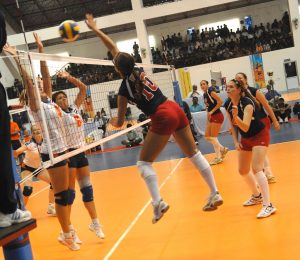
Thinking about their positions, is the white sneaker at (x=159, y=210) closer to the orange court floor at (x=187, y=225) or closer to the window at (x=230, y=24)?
the orange court floor at (x=187, y=225)

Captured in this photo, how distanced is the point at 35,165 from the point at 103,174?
317 cm

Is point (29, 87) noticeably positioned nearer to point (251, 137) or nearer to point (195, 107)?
point (251, 137)

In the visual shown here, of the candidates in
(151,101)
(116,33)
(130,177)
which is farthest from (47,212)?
(116,33)

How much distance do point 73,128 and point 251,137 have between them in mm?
2221

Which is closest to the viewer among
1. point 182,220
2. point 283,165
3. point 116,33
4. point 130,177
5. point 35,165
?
point 182,220

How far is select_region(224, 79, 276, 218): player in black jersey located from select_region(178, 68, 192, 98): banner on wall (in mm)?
19507

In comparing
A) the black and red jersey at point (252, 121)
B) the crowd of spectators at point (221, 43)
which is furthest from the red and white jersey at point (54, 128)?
the crowd of spectators at point (221, 43)

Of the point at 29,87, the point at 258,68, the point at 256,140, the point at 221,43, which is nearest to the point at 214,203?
the point at 256,140

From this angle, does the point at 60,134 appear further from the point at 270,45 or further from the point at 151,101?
the point at 270,45

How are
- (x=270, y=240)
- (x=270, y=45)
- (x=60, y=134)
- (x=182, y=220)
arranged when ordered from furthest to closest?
1. (x=270, y=45)
2. (x=182, y=220)
3. (x=60, y=134)
4. (x=270, y=240)

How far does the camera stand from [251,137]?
17.9ft

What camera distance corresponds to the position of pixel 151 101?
3990mm

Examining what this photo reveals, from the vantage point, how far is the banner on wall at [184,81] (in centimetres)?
2505

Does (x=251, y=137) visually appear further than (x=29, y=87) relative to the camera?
Yes
